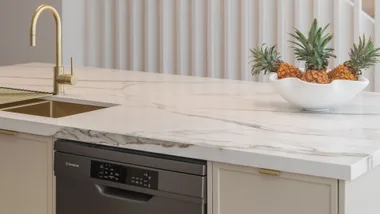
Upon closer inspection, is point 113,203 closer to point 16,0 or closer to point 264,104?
point 264,104

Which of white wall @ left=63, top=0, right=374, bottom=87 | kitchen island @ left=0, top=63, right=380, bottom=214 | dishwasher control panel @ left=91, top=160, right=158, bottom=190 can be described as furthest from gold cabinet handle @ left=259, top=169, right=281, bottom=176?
white wall @ left=63, top=0, right=374, bottom=87

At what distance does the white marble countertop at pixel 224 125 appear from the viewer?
2312 mm

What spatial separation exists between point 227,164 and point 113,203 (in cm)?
46

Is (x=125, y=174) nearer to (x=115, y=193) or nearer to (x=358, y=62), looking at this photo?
(x=115, y=193)

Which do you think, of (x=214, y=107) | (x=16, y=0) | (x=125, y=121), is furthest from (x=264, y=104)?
(x=16, y=0)

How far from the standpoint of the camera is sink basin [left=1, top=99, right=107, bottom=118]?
3.29m

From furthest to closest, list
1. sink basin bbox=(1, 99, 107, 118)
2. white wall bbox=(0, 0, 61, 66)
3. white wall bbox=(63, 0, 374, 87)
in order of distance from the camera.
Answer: white wall bbox=(0, 0, 61, 66)
white wall bbox=(63, 0, 374, 87)
sink basin bbox=(1, 99, 107, 118)

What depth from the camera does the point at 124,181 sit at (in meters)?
2.62

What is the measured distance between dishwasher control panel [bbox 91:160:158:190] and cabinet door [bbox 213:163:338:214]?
0.23 metres

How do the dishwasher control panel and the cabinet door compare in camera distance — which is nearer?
the cabinet door

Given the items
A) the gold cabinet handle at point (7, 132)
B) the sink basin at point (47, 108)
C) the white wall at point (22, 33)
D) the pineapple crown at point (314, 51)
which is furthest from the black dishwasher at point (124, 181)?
the white wall at point (22, 33)

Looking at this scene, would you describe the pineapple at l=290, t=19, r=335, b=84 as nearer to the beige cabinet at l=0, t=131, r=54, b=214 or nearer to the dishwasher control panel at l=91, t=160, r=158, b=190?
the dishwasher control panel at l=91, t=160, r=158, b=190

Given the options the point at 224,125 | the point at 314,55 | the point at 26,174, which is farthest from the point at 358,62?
the point at 26,174

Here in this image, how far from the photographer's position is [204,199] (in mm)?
2467
